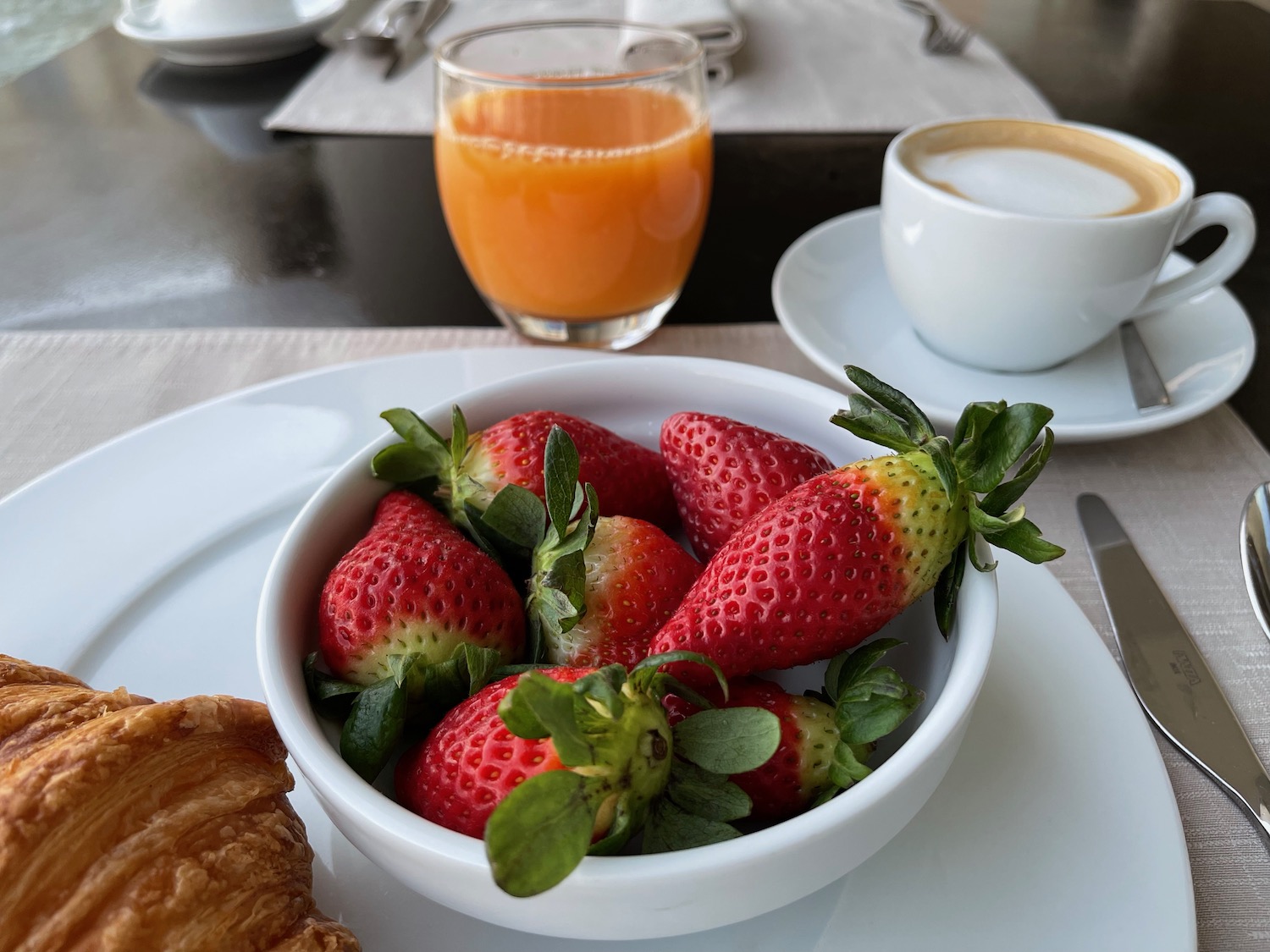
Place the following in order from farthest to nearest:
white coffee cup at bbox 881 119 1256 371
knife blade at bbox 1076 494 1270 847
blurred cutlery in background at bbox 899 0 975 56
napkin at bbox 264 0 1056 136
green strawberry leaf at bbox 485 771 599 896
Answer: blurred cutlery in background at bbox 899 0 975 56
napkin at bbox 264 0 1056 136
white coffee cup at bbox 881 119 1256 371
knife blade at bbox 1076 494 1270 847
green strawberry leaf at bbox 485 771 599 896

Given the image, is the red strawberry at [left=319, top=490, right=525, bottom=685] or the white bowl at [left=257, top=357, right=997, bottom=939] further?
the red strawberry at [left=319, top=490, right=525, bottom=685]

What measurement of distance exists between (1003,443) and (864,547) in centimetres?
9

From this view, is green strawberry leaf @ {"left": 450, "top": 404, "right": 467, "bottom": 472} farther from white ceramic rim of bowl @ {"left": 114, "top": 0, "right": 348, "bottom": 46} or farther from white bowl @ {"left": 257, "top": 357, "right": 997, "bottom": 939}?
white ceramic rim of bowl @ {"left": 114, "top": 0, "right": 348, "bottom": 46}

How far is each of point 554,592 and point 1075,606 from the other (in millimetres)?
369

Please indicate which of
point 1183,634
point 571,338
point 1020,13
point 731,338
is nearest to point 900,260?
point 731,338

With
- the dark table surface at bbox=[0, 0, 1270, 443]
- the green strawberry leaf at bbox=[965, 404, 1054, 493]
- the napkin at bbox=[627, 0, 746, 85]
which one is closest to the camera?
the green strawberry leaf at bbox=[965, 404, 1054, 493]

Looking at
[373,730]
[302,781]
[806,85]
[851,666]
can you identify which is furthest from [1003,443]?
[806,85]

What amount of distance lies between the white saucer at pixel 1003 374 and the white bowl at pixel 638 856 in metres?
0.38

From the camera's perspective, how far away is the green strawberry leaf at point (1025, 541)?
451mm

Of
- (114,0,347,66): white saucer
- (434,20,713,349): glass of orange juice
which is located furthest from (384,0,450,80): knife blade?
(434,20,713,349): glass of orange juice

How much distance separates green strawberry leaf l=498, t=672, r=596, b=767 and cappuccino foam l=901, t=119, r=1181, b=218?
2.37 feet

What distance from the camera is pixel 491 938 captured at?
462mm

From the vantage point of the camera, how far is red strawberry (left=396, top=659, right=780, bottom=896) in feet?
1.21

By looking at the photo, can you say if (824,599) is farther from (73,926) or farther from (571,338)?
(571,338)
